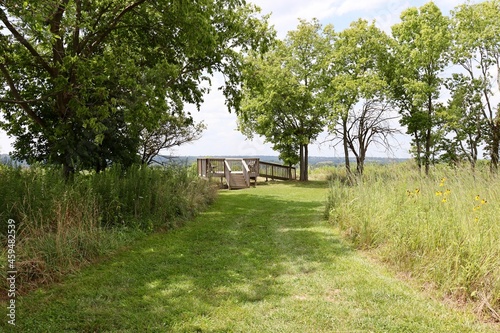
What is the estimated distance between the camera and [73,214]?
6.12 m

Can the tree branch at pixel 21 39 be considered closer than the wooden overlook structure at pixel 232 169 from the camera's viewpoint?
Yes

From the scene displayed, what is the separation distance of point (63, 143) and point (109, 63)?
7.63 feet

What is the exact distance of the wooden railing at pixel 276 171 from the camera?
83.3ft

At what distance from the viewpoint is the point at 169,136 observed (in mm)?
21156

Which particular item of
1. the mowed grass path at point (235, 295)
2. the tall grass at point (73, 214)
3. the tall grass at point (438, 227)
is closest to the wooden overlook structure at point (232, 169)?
→ the tall grass at point (73, 214)

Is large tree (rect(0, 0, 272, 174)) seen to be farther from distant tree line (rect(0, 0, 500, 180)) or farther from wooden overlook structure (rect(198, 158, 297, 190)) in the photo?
wooden overlook structure (rect(198, 158, 297, 190))

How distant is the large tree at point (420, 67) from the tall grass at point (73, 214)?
1727 centimetres

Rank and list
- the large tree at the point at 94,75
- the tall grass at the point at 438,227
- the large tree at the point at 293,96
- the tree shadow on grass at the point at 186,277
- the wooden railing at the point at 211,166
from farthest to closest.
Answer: the large tree at the point at 293,96
the wooden railing at the point at 211,166
the large tree at the point at 94,75
the tall grass at the point at 438,227
the tree shadow on grass at the point at 186,277

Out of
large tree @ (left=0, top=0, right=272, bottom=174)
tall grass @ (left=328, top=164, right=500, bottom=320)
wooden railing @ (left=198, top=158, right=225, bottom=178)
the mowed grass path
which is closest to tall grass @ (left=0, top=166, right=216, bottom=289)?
the mowed grass path

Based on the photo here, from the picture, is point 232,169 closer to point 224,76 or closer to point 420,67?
point 224,76

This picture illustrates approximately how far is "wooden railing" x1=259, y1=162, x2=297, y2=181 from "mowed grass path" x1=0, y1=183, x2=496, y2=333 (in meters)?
18.2

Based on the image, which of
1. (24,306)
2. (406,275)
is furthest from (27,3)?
(406,275)

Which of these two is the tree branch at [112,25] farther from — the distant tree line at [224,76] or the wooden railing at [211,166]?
the wooden railing at [211,166]

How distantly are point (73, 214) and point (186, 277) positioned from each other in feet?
7.96
